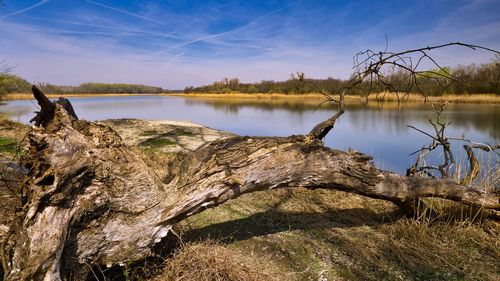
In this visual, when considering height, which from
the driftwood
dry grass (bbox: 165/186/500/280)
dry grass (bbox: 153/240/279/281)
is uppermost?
the driftwood

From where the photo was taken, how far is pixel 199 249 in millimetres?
2145

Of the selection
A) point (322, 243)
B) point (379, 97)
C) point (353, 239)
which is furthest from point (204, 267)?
point (379, 97)

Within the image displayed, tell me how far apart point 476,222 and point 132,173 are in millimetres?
3194

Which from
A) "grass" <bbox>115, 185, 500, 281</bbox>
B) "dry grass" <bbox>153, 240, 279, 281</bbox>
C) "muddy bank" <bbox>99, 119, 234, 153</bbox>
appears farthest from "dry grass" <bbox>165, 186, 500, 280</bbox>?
"muddy bank" <bbox>99, 119, 234, 153</bbox>

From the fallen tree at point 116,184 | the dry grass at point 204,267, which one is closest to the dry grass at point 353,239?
the dry grass at point 204,267

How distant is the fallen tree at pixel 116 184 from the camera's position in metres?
1.63

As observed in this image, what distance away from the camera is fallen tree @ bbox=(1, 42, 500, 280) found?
5.36ft

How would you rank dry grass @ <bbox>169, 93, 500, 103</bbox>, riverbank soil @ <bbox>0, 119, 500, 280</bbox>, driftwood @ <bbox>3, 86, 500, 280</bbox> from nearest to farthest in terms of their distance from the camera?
driftwood @ <bbox>3, 86, 500, 280</bbox> < riverbank soil @ <bbox>0, 119, 500, 280</bbox> < dry grass @ <bbox>169, 93, 500, 103</bbox>

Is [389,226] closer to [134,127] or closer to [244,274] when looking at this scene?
[244,274]

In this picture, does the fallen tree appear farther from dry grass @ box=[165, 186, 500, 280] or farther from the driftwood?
dry grass @ box=[165, 186, 500, 280]

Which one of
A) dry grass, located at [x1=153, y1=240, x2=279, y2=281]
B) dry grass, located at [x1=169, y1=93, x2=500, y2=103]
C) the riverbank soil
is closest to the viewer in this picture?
dry grass, located at [x1=153, y1=240, x2=279, y2=281]

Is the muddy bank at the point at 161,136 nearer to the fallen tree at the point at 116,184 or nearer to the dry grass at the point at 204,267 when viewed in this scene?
the fallen tree at the point at 116,184

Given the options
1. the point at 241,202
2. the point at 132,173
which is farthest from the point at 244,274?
the point at 241,202

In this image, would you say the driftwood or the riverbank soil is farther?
the riverbank soil
